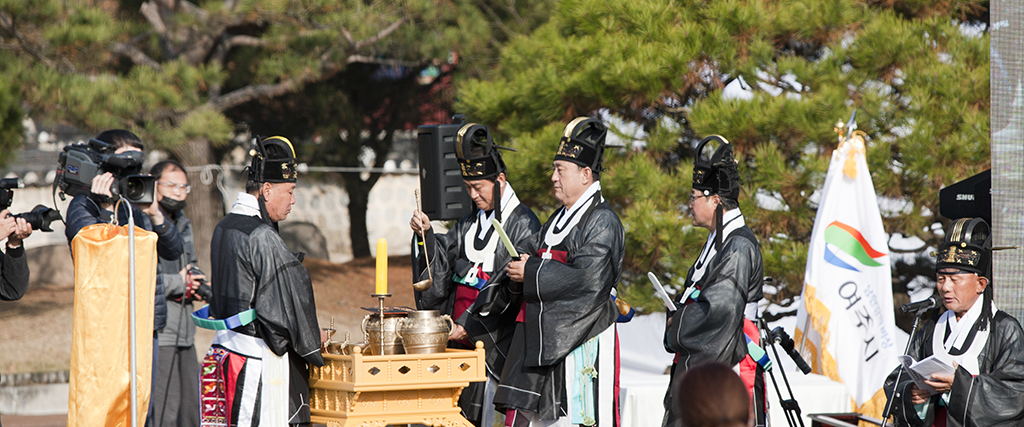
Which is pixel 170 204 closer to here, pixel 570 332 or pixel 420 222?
pixel 420 222

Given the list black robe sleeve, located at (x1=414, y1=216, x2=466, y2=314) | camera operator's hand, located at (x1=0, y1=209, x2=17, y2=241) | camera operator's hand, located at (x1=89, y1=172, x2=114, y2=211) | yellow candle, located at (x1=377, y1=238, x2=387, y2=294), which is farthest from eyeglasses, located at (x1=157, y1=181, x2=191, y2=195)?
yellow candle, located at (x1=377, y1=238, x2=387, y2=294)

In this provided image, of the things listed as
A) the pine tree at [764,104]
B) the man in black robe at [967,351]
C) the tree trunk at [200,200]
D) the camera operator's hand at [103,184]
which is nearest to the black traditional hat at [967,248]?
the man in black robe at [967,351]

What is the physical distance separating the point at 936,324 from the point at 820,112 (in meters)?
2.79

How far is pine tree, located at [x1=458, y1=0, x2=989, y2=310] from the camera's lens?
6.04 metres

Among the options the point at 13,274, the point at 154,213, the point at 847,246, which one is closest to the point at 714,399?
the point at 13,274

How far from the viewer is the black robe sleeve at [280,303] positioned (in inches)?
134

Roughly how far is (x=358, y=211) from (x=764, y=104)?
7266 mm

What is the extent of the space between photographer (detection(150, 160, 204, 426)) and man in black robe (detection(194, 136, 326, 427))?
128 centimetres

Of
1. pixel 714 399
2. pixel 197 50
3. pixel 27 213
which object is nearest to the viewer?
pixel 714 399

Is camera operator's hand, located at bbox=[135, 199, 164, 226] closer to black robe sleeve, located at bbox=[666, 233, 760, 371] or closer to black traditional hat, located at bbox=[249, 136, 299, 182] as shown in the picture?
black traditional hat, located at bbox=[249, 136, 299, 182]

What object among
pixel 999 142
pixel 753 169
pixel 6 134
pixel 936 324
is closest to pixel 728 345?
pixel 936 324

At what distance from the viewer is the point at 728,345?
3.53 metres

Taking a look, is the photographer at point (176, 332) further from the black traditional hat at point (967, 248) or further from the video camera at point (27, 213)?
the black traditional hat at point (967, 248)

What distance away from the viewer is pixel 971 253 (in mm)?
3445
